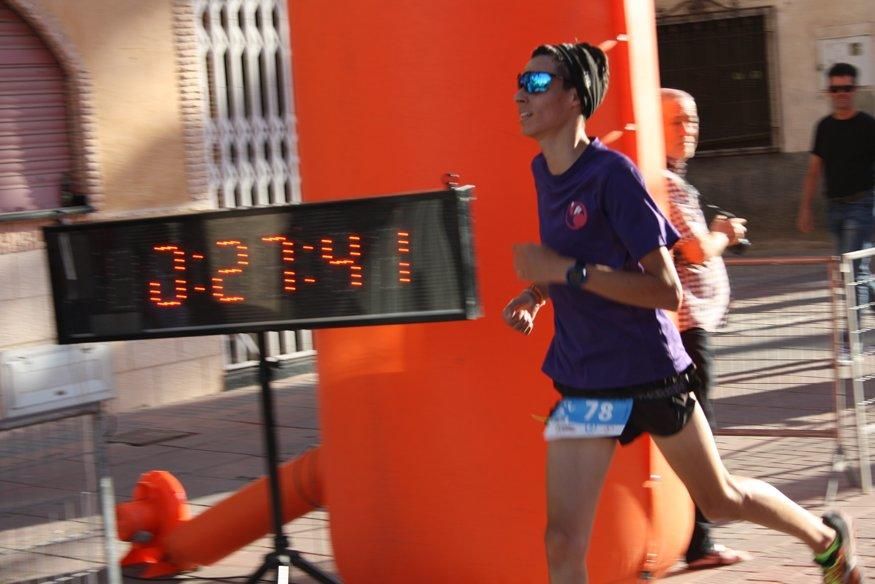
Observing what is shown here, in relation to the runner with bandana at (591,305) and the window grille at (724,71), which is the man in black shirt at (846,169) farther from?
the window grille at (724,71)

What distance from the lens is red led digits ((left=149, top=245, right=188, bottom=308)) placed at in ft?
16.3

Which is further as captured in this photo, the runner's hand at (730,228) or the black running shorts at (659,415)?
the runner's hand at (730,228)

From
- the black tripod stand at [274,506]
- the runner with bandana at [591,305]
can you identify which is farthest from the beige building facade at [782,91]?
the runner with bandana at [591,305]

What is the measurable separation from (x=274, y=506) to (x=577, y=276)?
1.71 m

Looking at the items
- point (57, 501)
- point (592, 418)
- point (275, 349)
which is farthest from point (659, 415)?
point (275, 349)

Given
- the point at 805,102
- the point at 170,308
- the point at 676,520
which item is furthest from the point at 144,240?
the point at 805,102

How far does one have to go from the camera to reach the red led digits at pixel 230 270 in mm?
4910

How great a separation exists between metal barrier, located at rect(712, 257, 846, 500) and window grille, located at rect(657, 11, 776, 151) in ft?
33.4

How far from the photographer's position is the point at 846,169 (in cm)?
996

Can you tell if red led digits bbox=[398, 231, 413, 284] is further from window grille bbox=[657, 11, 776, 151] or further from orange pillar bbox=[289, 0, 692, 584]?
window grille bbox=[657, 11, 776, 151]

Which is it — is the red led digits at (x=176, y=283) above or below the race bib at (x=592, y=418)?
above

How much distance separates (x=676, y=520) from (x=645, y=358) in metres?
1.21

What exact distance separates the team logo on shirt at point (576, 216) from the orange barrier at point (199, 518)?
6.51 feet

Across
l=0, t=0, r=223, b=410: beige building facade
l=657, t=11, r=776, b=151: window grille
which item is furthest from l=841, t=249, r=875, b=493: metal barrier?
l=657, t=11, r=776, b=151: window grille
